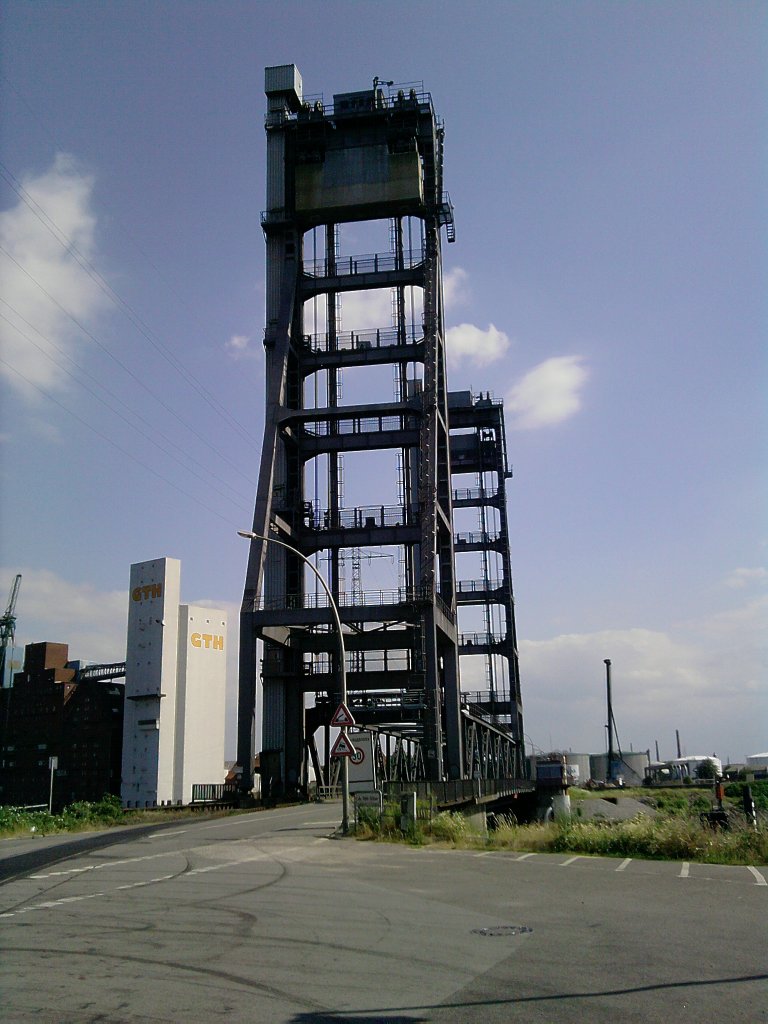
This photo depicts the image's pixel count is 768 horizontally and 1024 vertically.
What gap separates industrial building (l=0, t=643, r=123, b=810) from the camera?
77500 millimetres

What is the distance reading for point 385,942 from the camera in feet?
30.8

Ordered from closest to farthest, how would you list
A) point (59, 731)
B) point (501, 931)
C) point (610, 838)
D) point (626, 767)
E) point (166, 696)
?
1. point (501, 931)
2. point (610, 838)
3. point (166, 696)
4. point (59, 731)
5. point (626, 767)

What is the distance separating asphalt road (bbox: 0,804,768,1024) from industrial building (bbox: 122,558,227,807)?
57.5 m

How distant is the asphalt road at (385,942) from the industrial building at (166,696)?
189 feet

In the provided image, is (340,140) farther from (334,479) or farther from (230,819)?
(230,819)

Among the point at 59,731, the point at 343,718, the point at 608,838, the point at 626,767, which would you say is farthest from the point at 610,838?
the point at 626,767

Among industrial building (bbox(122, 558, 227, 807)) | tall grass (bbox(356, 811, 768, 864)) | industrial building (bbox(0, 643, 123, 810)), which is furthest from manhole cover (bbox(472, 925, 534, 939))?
industrial building (bbox(0, 643, 123, 810))

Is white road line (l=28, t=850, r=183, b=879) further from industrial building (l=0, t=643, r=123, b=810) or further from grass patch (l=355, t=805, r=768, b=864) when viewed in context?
industrial building (l=0, t=643, r=123, b=810)

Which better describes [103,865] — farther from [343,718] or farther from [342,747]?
[343,718]

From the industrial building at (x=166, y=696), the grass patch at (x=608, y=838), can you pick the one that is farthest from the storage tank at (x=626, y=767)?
the grass patch at (x=608, y=838)

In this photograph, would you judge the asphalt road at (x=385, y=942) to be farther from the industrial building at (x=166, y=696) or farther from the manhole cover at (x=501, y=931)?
the industrial building at (x=166, y=696)

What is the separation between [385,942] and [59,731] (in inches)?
3050

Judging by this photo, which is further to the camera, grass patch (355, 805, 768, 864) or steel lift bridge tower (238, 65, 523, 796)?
steel lift bridge tower (238, 65, 523, 796)

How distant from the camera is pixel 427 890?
43.6 feet
